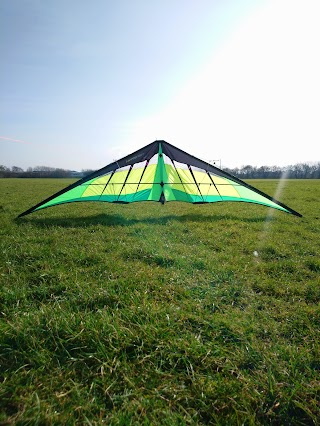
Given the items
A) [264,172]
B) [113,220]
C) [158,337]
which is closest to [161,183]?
[113,220]

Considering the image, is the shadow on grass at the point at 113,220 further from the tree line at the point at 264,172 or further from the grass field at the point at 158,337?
the tree line at the point at 264,172

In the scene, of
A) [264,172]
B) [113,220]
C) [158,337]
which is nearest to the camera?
[158,337]

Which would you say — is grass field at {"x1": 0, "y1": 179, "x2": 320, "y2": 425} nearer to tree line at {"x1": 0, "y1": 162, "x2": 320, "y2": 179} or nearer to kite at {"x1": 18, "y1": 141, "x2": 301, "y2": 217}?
kite at {"x1": 18, "y1": 141, "x2": 301, "y2": 217}

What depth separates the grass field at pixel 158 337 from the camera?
3.87 feet

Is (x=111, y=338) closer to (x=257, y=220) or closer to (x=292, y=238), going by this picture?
(x=292, y=238)

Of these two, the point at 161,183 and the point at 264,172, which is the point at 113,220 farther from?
the point at 264,172

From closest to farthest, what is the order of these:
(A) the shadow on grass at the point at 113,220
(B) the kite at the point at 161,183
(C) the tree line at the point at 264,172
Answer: (A) the shadow on grass at the point at 113,220 → (B) the kite at the point at 161,183 → (C) the tree line at the point at 264,172

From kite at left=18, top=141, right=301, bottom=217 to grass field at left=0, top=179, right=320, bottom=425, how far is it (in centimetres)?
292

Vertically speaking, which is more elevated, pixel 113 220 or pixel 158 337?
pixel 113 220

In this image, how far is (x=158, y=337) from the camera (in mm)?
1634

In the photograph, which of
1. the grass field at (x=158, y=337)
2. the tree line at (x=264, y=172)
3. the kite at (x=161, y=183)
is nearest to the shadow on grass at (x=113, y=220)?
the kite at (x=161, y=183)

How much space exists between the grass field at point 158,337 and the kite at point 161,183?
292 centimetres

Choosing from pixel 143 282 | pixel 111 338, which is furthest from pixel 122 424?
pixel 143 282

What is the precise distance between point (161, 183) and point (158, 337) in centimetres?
573
